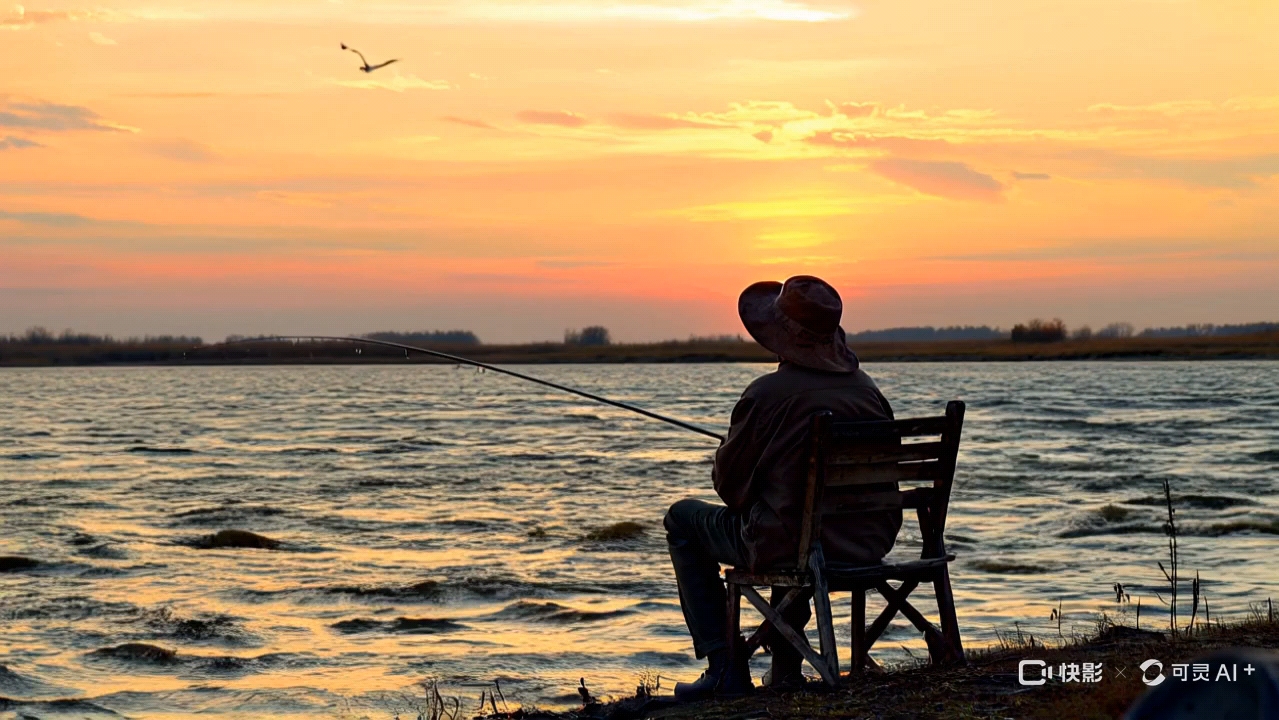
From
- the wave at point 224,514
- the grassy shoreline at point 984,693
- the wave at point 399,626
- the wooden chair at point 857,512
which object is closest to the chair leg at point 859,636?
the wooden chair at point 857,512

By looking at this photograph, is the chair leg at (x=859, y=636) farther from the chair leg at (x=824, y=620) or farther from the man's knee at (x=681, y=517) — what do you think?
the man's knee at (x=681, y=517)

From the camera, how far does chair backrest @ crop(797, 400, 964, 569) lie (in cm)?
559

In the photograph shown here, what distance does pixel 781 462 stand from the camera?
5695 mm

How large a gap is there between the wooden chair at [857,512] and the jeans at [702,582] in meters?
0.14

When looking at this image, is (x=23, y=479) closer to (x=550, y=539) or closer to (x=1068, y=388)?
(x=550, y=539)

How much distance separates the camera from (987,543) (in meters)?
14.0

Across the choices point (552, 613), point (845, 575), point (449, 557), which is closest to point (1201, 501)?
point (449, 557)

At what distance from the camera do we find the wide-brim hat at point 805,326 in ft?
19.0

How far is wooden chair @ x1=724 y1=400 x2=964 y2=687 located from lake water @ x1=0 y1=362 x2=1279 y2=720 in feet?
7.96

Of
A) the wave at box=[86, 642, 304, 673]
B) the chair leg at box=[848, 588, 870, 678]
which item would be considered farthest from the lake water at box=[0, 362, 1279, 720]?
the chair leg at box=[848, 588, 870, 678]

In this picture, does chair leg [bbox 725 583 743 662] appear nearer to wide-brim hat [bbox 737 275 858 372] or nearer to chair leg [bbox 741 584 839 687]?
chair leg [bbox 741 584 839 687]

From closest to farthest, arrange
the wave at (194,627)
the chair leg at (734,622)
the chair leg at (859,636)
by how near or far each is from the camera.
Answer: the chair leg at (734,622), the chair leg at (859,636), the wave at (194,627)

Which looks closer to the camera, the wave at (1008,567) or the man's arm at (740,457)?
the man's arm at (740,457)

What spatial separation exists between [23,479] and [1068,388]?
49.9 meters
